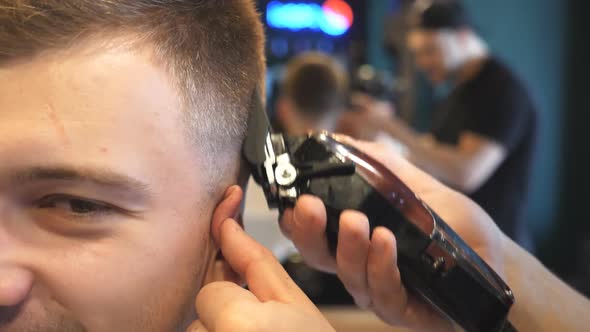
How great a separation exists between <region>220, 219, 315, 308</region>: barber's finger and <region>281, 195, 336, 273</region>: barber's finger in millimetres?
72

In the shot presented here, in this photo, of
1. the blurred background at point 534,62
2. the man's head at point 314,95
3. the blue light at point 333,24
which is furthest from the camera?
the blue light at point 333,24

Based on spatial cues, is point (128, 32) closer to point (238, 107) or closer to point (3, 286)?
point (238, 107)

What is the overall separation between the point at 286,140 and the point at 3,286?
0.36m

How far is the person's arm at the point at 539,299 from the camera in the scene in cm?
82

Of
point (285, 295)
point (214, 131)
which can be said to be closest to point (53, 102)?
point (214, 131)

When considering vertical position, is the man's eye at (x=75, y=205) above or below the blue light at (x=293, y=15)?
above

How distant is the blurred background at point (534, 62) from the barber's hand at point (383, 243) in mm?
2740

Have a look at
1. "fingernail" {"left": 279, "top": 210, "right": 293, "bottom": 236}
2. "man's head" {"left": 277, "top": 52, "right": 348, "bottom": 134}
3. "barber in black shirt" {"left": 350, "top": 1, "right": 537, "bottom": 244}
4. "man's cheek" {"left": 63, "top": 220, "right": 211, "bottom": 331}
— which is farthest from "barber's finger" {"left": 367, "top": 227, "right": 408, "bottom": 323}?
"man's head" {"left": 277, "top": 52, "right": 348, "bottom": 134}

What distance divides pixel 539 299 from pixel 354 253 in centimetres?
28

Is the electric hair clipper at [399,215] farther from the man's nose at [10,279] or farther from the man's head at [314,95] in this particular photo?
the man's head at [314,95]

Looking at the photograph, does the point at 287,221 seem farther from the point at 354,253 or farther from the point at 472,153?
the point at 472,153

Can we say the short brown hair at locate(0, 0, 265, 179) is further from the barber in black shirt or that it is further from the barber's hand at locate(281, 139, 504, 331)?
the barber in black shirt

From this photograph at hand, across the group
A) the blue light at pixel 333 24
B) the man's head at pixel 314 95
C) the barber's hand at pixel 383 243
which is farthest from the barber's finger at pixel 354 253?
the blue light at pixel 333 24

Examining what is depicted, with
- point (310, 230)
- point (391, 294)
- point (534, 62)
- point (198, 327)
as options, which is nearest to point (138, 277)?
point (198, 327)
